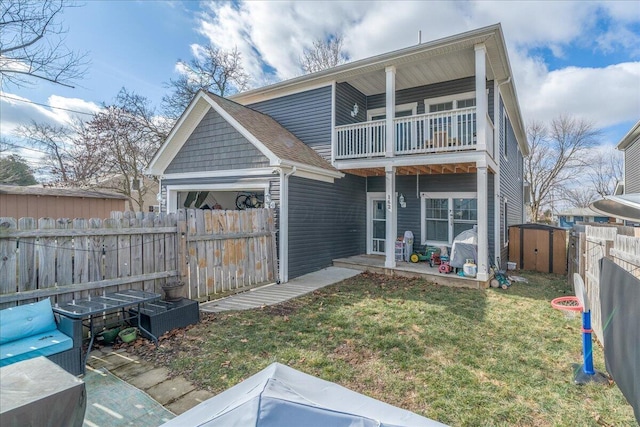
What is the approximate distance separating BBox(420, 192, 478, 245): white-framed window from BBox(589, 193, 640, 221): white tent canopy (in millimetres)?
6458

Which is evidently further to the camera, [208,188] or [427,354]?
[208,188]

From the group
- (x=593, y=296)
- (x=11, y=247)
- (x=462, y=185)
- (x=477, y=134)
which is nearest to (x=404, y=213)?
(x=462, y=185)

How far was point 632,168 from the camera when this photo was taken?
14.7 metres

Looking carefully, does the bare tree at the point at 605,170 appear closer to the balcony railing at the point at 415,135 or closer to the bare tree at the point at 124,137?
the balcony railing at the point at 415,135

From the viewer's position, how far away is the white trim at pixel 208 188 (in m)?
8.48

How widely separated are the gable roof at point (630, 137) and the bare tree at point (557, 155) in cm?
1451

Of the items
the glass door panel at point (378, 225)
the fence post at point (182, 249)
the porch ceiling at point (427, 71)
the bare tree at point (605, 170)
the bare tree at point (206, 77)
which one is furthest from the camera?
the bare tree at point (605, 170)

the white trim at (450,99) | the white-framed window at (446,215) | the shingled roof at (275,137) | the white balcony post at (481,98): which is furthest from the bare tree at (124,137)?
the white balcony post at (481,98)

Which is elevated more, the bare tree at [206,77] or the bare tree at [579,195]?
the bare tree at [206,77]

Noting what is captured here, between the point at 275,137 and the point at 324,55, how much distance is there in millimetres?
13091

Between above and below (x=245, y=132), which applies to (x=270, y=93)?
above

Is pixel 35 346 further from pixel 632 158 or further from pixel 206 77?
pixel 632 158

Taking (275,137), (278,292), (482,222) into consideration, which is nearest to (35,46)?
(275,137)

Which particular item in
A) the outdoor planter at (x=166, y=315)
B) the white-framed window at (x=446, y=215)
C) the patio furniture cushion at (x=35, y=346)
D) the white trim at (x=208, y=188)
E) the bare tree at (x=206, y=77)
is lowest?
the outdoor planter at (x=166, y=315)
